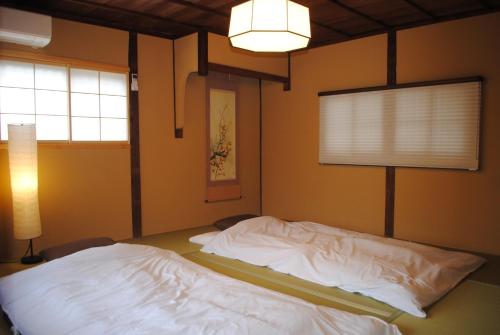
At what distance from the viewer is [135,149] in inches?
199

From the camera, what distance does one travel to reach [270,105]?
6.48 m

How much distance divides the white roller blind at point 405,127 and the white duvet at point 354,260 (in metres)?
1.39

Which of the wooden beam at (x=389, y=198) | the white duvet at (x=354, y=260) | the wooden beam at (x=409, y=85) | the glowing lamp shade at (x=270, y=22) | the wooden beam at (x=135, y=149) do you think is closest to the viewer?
the glowing lamp shade at (x=270, y=22)

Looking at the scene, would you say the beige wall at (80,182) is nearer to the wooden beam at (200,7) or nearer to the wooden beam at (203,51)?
the wooden beam at (203,51)

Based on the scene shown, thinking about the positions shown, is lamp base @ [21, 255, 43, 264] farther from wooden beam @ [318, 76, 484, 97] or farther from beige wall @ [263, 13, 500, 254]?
wooden beam @ [318, 76, 484, 97]

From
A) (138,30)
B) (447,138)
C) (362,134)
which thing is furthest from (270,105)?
(447,138)

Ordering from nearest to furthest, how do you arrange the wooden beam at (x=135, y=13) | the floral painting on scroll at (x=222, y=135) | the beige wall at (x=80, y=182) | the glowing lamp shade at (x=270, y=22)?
the glowing lamp shade at (x=270, y=22) → the wooden beam at (x=135, y=13) → the beige wall at (x=80, y=182) → the floral painting on scroll at (x=222, y=135)

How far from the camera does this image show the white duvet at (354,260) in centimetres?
290

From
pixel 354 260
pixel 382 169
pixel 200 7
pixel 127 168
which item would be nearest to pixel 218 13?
pixel 200 7

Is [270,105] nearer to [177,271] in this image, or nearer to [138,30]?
[138,30]

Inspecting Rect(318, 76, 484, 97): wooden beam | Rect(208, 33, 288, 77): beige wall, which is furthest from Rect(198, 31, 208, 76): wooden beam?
Rect(318, 76, 484, 97): wooden beam

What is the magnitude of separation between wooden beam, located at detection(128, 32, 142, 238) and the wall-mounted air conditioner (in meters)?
1.09

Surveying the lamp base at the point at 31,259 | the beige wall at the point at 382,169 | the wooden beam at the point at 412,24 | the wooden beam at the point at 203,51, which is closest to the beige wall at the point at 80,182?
the lamp base at the point at 31,259

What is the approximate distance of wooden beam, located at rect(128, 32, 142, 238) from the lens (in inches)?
196
